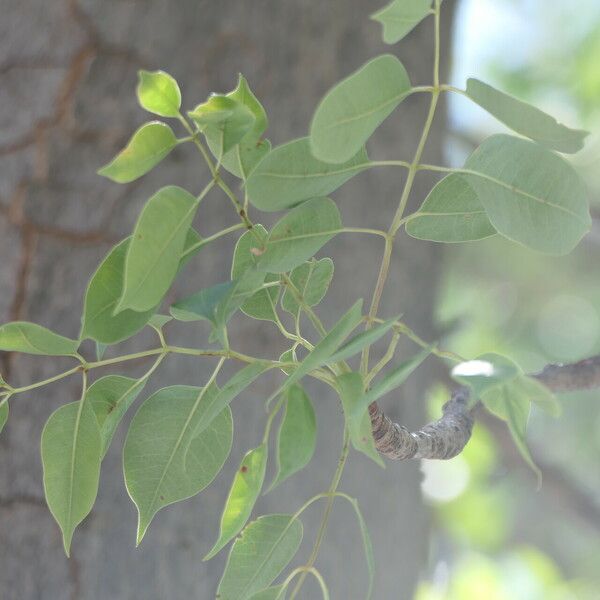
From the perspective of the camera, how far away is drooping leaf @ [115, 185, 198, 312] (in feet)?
0.88

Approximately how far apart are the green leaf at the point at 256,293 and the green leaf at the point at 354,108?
0.07 metres

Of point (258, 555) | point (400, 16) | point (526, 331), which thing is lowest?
point (526, 331)

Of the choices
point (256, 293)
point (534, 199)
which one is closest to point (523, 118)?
point (534, 199)

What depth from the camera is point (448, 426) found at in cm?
41

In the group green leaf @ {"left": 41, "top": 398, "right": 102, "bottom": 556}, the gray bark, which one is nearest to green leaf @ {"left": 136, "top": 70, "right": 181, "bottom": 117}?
green leaf @ {"left": 41, "top": 398, "right": 102, "bottom": 556}

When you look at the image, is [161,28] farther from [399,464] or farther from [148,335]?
[399,464]

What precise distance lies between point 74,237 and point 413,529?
1.48 ft

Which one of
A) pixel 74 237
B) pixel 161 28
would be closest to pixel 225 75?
pixel 161 28

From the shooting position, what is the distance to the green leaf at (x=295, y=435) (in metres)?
0.29

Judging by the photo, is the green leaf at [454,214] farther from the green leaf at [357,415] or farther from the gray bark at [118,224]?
the gray bark at [118,224]

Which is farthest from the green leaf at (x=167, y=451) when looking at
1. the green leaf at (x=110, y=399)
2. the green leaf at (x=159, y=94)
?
the green leaf at (x=159, y=94)

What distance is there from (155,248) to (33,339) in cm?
8

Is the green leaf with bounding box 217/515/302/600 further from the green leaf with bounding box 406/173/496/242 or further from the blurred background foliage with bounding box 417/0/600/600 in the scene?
the blurred background foliage with bounding box 417/0/600/600

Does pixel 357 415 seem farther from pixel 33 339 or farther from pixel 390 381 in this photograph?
pixel 33 339
